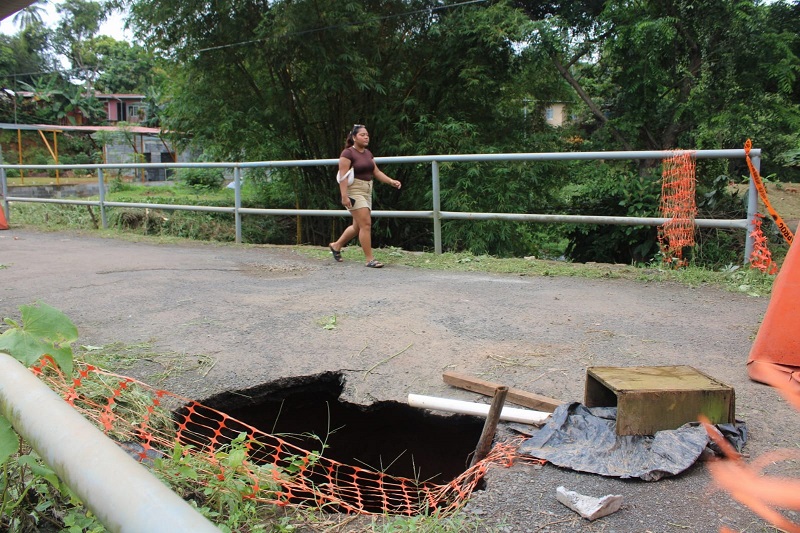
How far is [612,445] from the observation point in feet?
8.46

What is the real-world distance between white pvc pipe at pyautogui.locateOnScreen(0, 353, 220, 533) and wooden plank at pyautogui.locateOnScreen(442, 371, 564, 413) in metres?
2.30

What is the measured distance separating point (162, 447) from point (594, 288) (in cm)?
394

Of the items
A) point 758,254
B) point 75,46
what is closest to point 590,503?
point 758,254

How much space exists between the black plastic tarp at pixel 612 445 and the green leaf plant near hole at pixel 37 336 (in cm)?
171

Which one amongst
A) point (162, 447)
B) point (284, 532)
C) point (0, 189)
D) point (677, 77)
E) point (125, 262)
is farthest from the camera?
point (0, 189)

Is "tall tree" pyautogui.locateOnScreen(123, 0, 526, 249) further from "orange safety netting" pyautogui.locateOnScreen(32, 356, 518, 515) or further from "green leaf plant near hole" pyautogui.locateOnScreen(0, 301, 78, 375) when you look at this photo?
"green leaf plant near hole" pyautogui.locateOnScreen(0, 301, 78, 375)

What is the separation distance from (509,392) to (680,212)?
12.9 ft

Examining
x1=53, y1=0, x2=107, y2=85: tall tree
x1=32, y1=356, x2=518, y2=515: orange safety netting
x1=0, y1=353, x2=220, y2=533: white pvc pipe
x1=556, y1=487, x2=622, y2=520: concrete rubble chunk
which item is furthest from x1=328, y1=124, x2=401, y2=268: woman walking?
x1=53, y1=0, x2=107, y2=85: tall tree

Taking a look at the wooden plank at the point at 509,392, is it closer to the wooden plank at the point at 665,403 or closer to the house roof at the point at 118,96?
the wooden plank at the point at 665,403

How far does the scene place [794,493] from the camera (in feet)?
7.43

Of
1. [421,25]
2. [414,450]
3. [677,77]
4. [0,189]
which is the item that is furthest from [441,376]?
[0,189]

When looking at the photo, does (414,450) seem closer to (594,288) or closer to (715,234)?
(594,288)

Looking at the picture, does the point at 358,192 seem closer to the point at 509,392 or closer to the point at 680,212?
the point at 680,212

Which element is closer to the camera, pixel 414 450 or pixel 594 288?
pixel 414 450
